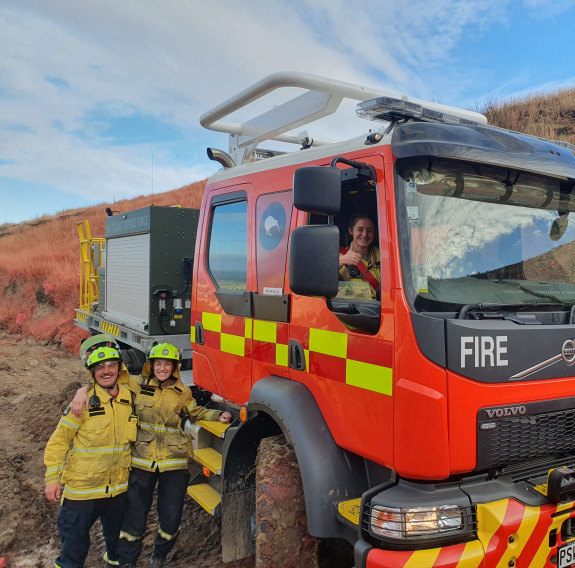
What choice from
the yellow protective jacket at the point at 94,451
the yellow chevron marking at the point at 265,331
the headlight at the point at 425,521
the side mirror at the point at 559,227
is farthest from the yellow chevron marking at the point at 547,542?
the yellow protective jacket at the point at 94,451

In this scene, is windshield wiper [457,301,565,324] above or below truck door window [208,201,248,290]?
below

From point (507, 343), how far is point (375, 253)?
2.18 feet

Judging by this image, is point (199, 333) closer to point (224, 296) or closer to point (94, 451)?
point (224, 296)

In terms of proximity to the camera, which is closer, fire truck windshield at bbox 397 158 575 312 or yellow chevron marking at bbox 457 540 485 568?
yellow chevron marking at bbox 457 540 485 568

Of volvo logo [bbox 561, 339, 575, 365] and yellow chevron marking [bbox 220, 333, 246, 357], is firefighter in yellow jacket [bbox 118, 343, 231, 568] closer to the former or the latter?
→ yellow chevron marking [bbox 220, 333, 246, 357]

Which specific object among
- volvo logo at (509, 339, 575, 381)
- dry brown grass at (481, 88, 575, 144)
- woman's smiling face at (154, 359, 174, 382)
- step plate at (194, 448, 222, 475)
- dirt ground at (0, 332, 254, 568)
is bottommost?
dirt ground at (0, 332, 254, 568)

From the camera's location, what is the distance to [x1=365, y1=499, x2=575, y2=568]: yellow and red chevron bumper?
75.1 inches

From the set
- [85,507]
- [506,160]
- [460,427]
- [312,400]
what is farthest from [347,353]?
[85,507]

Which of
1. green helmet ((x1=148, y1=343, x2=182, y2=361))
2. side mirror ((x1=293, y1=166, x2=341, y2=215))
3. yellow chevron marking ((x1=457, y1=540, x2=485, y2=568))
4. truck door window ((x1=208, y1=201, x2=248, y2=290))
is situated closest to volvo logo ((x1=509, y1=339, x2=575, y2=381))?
yellow chevron marking ((x1=457, y1=540, x2=485, y2=568))

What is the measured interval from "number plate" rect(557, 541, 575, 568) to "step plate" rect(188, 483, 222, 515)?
1.83 m

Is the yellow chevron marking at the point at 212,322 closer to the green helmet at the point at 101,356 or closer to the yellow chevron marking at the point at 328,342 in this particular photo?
the green helmet at the point at 101,356

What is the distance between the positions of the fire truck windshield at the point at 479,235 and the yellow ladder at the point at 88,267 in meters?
5.80

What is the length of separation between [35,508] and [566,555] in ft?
12.7

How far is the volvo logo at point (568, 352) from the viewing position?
2197 mm
